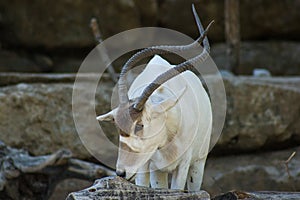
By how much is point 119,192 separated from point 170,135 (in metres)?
0.69

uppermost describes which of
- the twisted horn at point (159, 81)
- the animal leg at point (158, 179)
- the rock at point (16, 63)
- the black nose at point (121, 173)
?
→ the rock at point (16, 63)

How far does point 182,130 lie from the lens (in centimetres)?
423

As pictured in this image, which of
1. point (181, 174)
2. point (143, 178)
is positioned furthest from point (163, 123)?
point (143, 178)

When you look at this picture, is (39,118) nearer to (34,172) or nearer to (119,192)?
(34,172)

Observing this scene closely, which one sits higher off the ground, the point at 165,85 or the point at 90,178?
the point at 165,85

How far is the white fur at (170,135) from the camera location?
12.8 feet

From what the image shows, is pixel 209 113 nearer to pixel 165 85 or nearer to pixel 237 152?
pixel 165 85

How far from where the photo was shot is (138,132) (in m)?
3.86

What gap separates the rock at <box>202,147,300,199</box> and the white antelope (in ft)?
7.25

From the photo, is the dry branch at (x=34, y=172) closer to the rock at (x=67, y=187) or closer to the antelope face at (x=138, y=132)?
the rock at (x=67, y=187)

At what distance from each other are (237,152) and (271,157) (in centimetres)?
43

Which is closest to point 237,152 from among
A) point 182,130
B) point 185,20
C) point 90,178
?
point 90,178

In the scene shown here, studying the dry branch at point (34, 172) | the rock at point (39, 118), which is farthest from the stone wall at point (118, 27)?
the dry branch at point (34, 172)

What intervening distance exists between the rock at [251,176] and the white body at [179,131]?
225 cm
